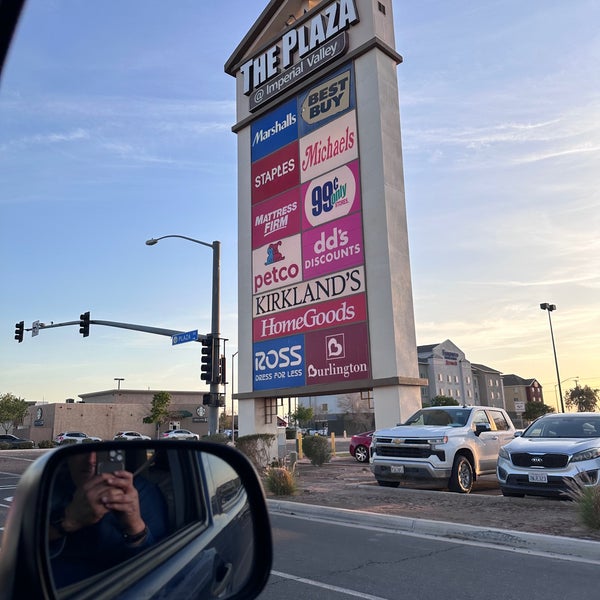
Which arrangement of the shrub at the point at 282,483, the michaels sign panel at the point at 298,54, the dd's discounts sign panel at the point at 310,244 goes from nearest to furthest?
the shrub at the point at 282,483 < the dd's discounts sign panel at the point at 310,244 < the michaels sign panel at the point at 298,54

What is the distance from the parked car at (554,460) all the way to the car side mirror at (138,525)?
8412mm

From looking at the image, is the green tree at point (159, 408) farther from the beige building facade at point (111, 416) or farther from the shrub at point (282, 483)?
the shrub at point (282, 483)

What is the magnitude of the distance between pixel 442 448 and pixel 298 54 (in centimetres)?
1560

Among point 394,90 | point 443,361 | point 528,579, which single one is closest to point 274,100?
point 394,90

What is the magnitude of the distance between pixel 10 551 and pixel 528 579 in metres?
6.08

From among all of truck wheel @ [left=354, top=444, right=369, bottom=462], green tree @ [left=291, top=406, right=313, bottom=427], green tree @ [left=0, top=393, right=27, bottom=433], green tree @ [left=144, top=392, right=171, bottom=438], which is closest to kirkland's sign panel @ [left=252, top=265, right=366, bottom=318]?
truck wheel @ [left=354, top=444, right=369, bottom=462]

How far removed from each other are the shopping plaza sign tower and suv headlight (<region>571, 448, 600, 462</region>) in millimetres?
6723

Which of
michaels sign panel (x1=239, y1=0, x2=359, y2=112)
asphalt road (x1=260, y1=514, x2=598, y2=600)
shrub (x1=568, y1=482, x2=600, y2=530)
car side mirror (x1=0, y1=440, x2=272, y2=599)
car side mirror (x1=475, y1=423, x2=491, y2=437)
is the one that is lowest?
asphalt road (x1=260, y1=514, x2=598, y2=600)

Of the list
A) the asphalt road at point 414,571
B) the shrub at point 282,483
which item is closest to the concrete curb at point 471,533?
the asphalt road at point 414,571

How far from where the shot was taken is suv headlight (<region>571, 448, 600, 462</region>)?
400 inches

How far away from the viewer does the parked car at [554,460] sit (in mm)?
10047

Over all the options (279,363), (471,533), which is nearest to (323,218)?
(279,363)

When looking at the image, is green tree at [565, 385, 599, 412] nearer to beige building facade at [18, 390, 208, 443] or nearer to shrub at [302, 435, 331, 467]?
beige building facade at [18, 390, 208, 443]

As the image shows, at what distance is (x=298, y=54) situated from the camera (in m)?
21.8
